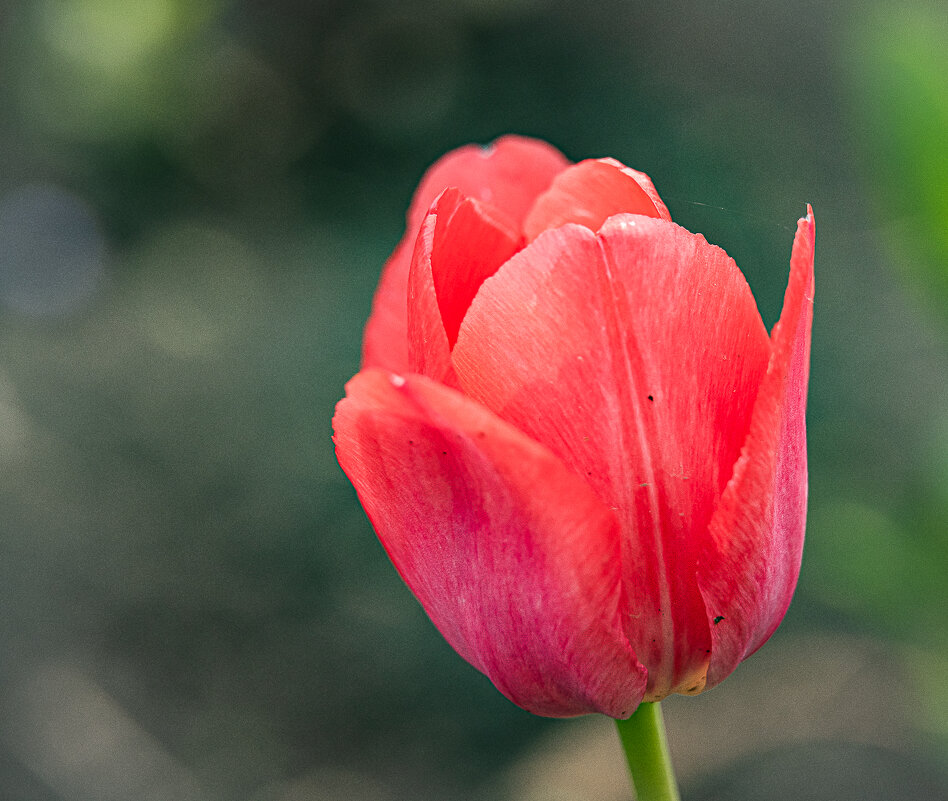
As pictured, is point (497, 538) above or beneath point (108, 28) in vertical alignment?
beneath

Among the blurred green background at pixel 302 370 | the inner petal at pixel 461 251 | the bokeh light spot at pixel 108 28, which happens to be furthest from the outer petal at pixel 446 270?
the bokeh light spot at pixel 108 28

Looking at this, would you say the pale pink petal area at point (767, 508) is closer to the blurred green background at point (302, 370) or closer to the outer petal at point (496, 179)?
the outer petal at point (496, 179)

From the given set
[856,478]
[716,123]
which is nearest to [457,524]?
[856,478]

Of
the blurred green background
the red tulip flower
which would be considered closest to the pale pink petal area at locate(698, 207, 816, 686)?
the red tulip flower

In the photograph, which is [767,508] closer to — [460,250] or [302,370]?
[460,250]

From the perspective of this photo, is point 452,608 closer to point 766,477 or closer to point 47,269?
point 766,477

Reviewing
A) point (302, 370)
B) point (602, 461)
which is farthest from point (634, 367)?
point (302, 370)

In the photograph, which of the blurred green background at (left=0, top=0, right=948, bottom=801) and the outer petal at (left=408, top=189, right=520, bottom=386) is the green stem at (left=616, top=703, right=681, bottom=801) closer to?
the outer petal at (left=408, top=189, right=520, bottom=386)
